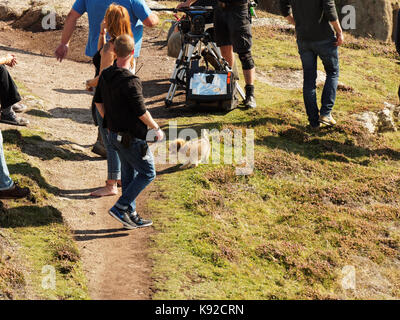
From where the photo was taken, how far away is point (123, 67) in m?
7.24

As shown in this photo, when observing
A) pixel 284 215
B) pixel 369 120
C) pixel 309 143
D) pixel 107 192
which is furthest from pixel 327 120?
pixel 107 192

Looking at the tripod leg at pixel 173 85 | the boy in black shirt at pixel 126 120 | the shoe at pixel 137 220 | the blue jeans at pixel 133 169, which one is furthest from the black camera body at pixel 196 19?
the shoe at pixel 137 220

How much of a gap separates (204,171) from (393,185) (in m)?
3.33

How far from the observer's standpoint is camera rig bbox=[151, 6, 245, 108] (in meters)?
12.2

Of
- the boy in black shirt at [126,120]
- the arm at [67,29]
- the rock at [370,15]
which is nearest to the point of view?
the boy in black shirt at [126,120]

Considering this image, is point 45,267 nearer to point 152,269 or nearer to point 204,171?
point 152,269

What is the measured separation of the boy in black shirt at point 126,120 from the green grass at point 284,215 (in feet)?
2.35

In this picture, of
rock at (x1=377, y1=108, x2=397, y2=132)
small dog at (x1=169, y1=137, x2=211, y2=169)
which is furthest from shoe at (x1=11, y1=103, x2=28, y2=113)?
rock at (x1=377, y1=108, x2=397, y2=132)

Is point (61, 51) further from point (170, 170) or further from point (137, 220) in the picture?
point (137, 220)

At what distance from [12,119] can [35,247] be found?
13.2 ft

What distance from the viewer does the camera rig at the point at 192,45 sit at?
479 inches

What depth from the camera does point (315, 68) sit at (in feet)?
37.5

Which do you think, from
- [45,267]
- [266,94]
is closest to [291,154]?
[266,94]

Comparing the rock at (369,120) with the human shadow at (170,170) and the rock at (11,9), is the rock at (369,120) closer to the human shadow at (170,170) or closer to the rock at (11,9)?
the human shadow at (170,170)
